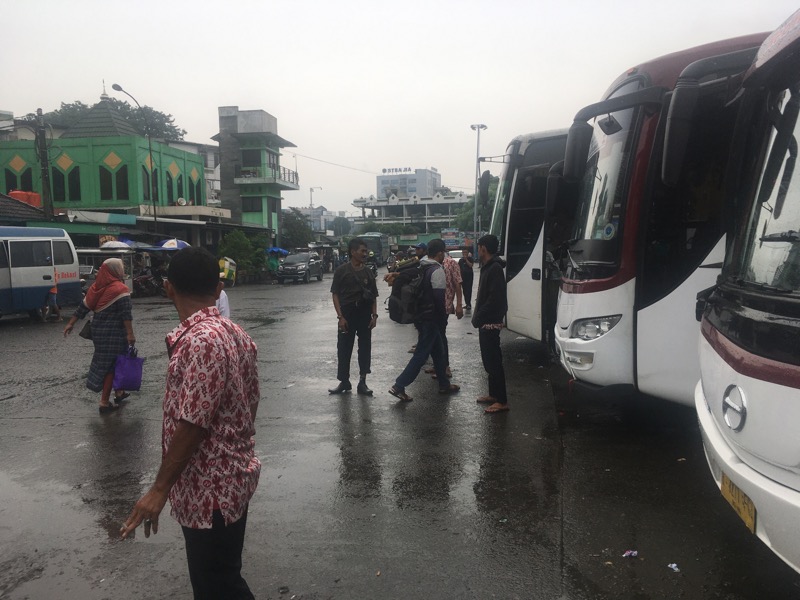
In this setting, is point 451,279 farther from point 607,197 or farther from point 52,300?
A: point 52,300

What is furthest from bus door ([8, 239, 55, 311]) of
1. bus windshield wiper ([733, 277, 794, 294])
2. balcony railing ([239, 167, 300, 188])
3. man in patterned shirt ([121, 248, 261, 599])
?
balcony railing ([239, 167, 300, 188])

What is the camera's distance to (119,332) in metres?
7.16

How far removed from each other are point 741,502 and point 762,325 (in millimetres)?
772

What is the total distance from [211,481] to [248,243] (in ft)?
113

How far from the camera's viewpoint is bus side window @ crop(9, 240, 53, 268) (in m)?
16.1

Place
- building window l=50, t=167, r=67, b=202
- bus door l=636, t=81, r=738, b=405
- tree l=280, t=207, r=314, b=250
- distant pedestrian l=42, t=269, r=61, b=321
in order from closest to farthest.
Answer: bus door l=636, t=81, r=738, b=405 < distant pedestrian l=42, t=269, r=61, b=321 < building window l=50, t=167, r=67, b=202 < tree l=280, t=207, r=314, b=250

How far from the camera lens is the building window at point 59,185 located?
3738 cm

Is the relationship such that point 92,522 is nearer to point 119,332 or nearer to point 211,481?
point 211,481

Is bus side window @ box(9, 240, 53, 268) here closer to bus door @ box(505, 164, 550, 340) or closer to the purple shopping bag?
the purple shopping bag

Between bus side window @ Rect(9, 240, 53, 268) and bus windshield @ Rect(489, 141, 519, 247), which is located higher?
bus windshield @ Rect(489, 141, 519, 247)

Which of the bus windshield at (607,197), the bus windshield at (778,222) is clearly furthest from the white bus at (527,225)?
the bus windshield at (778,222)

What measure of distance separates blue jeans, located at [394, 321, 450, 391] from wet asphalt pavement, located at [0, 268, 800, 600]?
0.94 ft

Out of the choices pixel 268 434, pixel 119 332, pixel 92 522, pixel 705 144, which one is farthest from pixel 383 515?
pixel 119 332

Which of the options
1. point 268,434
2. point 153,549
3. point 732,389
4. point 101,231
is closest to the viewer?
point 732,389
